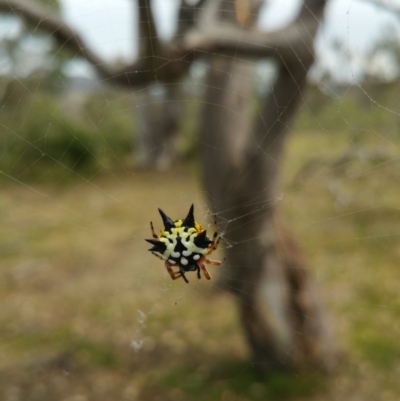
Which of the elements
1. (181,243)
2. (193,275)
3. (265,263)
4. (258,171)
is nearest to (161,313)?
(193,275)

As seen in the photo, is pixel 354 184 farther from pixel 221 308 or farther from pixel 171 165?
pixel 171 165

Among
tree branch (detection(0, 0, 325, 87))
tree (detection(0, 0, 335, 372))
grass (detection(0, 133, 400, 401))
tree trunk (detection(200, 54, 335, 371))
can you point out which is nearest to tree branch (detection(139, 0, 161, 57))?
tree branch (detection(0, 0, 325, 87))

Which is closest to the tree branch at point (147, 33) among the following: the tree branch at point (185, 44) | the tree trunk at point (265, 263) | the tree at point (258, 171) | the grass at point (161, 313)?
the tree branch at point (185, 44)

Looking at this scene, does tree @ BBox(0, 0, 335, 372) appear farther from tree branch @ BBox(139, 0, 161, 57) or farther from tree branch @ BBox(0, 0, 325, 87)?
tree branch @ BBox(139, 0, 161, 57)

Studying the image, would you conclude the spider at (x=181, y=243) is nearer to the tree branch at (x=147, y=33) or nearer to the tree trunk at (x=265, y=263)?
the tree branch at (x=147, y=33)

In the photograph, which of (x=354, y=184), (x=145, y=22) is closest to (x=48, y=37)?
(x=145, y=22)

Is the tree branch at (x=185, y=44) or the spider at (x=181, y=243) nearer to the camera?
the spider at (x=181, y=243)
